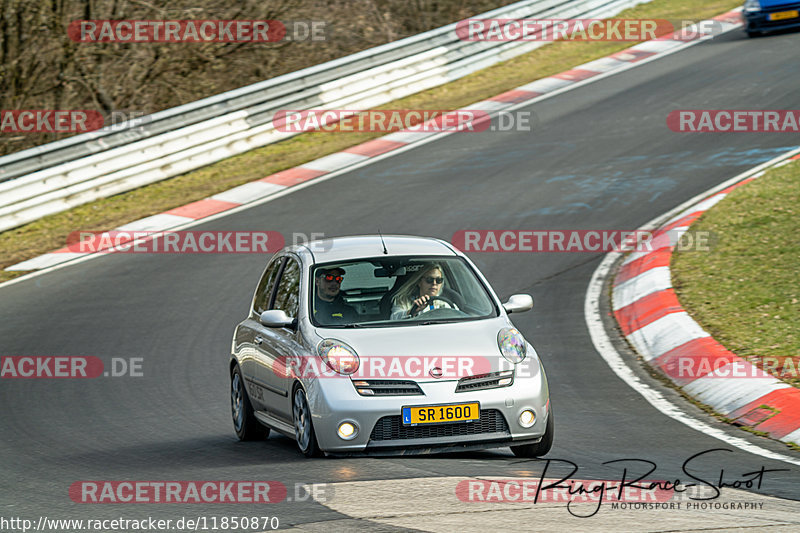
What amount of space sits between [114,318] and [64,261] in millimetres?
3054

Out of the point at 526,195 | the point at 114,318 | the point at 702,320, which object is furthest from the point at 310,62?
the point at 702,320

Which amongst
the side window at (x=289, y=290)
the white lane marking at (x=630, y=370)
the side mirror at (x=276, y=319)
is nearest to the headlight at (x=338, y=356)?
the side mirror at (x=276, y=319)

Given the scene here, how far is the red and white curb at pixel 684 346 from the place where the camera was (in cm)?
830

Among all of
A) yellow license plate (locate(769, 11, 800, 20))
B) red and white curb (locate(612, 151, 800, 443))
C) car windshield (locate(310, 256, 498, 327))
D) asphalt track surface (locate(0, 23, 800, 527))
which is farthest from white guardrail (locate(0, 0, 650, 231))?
car windshield (locate(310, 256, 498, 327))

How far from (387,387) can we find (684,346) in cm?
381

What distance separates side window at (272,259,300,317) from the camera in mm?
8469

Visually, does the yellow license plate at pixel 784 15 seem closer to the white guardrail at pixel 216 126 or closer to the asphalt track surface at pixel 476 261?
the asphalt track surface at pixel 476 261

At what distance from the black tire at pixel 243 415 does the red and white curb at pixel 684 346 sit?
340 cm

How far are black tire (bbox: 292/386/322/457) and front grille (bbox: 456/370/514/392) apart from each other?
3.25 feet

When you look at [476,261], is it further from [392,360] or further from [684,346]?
[392,360]

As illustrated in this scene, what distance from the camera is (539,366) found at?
25.4 ft

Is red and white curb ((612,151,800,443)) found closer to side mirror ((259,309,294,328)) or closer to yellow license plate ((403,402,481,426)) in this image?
yellow license plate ((403,402,481,426))

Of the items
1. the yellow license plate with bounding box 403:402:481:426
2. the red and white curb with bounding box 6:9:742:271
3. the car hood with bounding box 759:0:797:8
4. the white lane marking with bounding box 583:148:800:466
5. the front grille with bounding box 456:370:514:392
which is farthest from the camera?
the car hood with bounding box 759:0:797:8

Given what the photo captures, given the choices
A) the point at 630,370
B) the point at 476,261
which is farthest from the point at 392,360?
the point at 476,261
